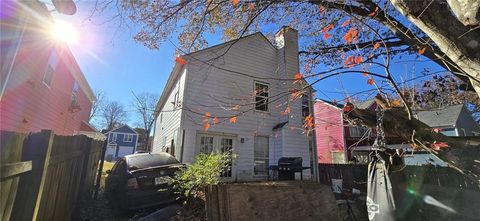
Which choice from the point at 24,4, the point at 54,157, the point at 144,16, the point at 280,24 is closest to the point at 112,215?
the point at 54,157

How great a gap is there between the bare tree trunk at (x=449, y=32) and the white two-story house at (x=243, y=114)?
6742 millimetres

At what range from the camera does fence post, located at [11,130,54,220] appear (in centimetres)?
216

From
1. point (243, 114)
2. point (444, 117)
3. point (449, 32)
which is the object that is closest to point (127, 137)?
point (243, 114)

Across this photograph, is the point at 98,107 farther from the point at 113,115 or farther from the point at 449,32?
the point at 449,32

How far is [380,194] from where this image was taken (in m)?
2.22

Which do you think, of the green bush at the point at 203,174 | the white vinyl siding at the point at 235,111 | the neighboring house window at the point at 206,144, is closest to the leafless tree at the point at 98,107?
the white vinyl siding at the point at 235,111

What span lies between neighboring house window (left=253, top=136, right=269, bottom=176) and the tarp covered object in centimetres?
792

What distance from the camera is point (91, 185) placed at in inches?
274

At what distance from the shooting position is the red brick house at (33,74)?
4.51 meters

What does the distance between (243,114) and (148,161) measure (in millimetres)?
4802

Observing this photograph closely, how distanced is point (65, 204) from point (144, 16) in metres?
3.68

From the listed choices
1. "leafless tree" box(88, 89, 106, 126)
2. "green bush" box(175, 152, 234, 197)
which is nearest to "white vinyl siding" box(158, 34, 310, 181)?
"green bush" box(175, 152, 234, 197)

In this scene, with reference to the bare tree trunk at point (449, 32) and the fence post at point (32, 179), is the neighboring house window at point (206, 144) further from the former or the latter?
the bare tree trunk at point (449, 32)

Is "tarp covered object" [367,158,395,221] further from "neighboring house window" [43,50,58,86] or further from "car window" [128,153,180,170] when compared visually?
"neighboring house window" [43,50,58,86]
